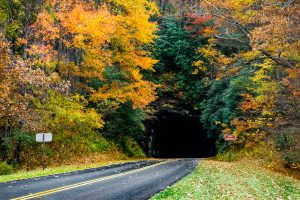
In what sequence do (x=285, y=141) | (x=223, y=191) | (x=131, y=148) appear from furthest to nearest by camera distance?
1. (x=131, y=148)
2. (x=285, y=141)
3. (x=223, y=191)

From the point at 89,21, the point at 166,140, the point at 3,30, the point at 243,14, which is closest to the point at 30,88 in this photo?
the point at 3,30

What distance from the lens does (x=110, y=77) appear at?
2975 cm

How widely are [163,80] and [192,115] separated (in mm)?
5801

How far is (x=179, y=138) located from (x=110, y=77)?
27123 mm

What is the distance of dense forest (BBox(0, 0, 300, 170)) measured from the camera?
1827 centimetres

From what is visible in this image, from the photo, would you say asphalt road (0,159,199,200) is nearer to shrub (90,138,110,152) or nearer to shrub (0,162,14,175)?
shrub (0,162,14,175)

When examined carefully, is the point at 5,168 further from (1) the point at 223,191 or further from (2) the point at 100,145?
(1) the point at 223,191

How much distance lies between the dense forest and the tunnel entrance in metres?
7.81

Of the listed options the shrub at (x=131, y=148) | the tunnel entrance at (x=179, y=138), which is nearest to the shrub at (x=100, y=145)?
the shrub at (x=131, y=148)

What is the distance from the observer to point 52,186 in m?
12.2

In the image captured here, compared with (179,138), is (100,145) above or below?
above

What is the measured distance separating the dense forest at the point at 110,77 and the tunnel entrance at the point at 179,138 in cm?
781

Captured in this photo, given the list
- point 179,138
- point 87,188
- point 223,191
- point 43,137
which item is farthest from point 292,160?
point 179,138

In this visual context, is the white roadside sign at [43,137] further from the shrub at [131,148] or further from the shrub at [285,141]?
the shrub at [285,141]
